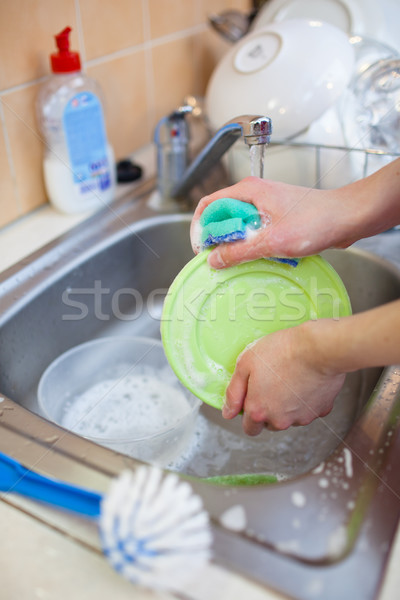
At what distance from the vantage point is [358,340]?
454 mm

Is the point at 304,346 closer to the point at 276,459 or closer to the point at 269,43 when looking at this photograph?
the point at 276,459

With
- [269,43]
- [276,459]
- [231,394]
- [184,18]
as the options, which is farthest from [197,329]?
[184,18]

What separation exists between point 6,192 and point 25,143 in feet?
0.27

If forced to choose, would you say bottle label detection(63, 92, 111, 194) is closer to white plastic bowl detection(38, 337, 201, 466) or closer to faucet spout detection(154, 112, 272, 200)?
faucet spout detection(154, 112, 272, 200)

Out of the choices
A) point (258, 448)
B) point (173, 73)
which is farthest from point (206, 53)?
point (258, 448)

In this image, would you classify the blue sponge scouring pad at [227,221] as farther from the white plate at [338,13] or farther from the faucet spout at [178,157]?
the white plate at [338,13]

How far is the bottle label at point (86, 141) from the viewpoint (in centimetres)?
83

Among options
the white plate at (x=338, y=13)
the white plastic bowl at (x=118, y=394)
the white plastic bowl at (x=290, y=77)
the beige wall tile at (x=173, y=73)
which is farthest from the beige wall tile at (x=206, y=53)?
the white plastic bowl at (x=118, y=394)

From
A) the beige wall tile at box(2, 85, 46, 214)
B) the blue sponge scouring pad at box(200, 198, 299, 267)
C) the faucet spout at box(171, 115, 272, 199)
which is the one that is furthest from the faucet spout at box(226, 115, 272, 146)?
the beige wall tile at box(2, 85, 46, 214)

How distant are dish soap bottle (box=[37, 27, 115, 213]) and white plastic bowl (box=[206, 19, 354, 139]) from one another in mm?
212

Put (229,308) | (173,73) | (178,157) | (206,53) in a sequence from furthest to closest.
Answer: (206,53) < (173,73) < (178,157) < (229,308)

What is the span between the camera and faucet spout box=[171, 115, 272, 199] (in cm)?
64

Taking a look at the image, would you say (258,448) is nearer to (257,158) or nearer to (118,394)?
(118,394)

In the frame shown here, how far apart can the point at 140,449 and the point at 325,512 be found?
8.8 inches
